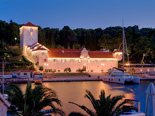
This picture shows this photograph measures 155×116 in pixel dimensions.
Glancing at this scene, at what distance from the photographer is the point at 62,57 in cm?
5228

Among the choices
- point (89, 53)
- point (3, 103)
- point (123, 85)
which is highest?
point (89, 53)

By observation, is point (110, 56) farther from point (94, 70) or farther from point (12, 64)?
point (12, 64)

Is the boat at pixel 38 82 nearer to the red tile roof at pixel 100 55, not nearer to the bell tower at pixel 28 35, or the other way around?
the red tile roof at pixel 100 55

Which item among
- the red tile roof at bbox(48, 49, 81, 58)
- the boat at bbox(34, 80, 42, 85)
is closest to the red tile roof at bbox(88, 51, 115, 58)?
the red tile roof at bbox(48, 49, 81, 58)

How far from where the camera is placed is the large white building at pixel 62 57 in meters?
51.1

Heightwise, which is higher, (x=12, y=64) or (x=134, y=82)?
(x=12, y=64)

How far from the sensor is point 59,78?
43281mm

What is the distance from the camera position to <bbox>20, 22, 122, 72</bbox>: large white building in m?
51.1

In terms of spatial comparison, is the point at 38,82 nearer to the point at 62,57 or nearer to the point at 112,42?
the point at 62,57

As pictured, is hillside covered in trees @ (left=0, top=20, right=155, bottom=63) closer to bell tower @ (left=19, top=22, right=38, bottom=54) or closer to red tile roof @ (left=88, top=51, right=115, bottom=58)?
bell tower @ (left=19, top=22, right=38, bottom=54)

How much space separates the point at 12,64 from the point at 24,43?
12.6 metres

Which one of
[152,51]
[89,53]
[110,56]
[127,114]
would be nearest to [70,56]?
[89,53]

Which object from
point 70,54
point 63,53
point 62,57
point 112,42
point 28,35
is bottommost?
point 62,57

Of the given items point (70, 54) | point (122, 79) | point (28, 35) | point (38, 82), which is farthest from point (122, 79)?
point (28, 35)
